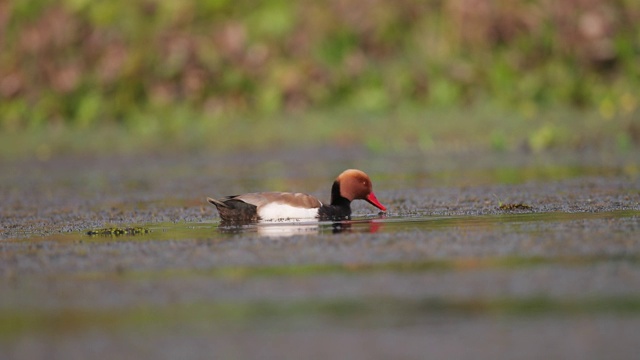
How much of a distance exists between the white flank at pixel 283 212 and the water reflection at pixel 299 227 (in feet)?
0.55

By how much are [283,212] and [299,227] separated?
0.63 metres

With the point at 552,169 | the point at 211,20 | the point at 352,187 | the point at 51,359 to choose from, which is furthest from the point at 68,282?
the point at 211,20

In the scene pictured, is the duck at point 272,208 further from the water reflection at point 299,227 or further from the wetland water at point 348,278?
the wetland water at point 348,278

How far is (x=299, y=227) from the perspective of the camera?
35.0 feet

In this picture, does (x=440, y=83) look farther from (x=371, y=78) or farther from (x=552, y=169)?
(x=552, y=169)

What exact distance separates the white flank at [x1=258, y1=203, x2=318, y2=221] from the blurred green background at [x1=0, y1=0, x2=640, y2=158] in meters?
6.98

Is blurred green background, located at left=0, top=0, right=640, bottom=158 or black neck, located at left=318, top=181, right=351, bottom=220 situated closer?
black neck, located at left=318, top=181, right=351, bottom=220

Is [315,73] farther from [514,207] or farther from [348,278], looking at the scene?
[348,278]

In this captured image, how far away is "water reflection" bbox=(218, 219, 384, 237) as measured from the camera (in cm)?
1024

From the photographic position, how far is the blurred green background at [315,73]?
1891 cm

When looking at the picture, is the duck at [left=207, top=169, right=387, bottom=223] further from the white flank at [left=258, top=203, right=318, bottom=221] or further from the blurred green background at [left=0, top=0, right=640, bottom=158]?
the blurred green background at [left=0, top=0, right=640, bottom=158]

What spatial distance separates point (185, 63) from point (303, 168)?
14.8 ft

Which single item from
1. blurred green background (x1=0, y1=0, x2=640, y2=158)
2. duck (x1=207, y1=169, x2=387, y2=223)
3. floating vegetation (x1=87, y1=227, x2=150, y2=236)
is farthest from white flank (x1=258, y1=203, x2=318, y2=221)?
blurred green background (x1=0, y1=0, x2=640, y2=158)

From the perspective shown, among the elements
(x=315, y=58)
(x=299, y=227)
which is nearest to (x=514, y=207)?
(x=299, y=227)
